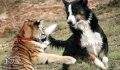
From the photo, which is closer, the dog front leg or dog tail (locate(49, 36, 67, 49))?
the dog front leg

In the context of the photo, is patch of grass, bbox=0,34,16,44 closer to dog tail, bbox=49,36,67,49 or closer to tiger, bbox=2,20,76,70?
dog tail, bbox=49,36,67,49

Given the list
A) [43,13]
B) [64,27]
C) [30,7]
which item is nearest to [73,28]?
[64,27]

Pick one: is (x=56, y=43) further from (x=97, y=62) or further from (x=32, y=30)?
(x=32, y=30)

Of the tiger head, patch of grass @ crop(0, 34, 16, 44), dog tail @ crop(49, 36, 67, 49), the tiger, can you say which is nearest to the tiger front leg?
the tiger

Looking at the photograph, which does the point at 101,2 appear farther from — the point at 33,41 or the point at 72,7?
the point at 33,41

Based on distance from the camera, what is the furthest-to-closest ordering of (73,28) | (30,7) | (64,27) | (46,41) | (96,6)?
(30,7) → (96,6) → (64,27) → (73,28) → (46,41)

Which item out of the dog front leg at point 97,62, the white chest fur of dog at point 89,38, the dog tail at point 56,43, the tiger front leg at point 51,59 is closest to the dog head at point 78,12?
the white chest fur of dog at point 89,38

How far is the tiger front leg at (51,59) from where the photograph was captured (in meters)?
6.57

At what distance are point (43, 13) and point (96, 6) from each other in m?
3.42

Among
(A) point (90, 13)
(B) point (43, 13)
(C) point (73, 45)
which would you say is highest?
(A) point (90, 13)

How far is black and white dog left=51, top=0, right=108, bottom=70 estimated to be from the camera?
7762 millimetres

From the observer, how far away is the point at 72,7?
307 inches

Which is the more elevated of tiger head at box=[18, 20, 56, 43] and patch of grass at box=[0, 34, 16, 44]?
tiger head at box=[18, 20, 56, 43]

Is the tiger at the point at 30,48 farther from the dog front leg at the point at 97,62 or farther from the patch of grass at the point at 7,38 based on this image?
the patch of grass at the point at 7,38
